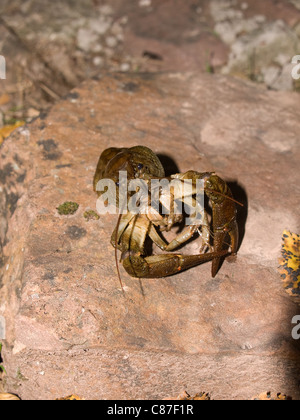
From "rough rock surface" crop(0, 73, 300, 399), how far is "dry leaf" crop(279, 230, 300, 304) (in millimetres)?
60

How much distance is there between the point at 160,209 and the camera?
13.1ft

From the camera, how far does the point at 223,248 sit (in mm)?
3943

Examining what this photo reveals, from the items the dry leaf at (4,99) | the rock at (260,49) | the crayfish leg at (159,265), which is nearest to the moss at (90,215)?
the crayfish leg at (159,265)

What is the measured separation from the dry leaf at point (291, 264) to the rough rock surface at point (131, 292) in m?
0.06

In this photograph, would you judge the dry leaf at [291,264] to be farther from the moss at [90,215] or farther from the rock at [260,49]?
the rock at [260,49]

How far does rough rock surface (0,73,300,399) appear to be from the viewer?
138 inches

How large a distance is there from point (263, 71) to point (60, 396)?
5.87 meters

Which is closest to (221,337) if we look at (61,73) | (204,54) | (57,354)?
(57,354)

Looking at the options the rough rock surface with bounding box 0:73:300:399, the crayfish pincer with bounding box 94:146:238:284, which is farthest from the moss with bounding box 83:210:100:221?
the crayfish pincer with bounding box 94:146:238:284

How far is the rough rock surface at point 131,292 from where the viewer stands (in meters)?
3.50

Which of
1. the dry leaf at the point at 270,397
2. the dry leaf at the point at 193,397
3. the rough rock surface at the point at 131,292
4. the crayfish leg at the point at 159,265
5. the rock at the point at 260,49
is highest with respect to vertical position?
the rock at the point at 260,49

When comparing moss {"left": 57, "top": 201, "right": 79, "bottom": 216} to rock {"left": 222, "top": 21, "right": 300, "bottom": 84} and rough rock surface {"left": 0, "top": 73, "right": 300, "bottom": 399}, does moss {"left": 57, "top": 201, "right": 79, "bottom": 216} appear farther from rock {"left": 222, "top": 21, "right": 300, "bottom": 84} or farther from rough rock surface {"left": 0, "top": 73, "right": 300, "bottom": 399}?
rock {"left": 222, "top": 21, "right": 300, "bottom": 84}

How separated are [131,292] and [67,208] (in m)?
1.05

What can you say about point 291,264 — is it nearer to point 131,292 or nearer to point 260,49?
point 131,292
